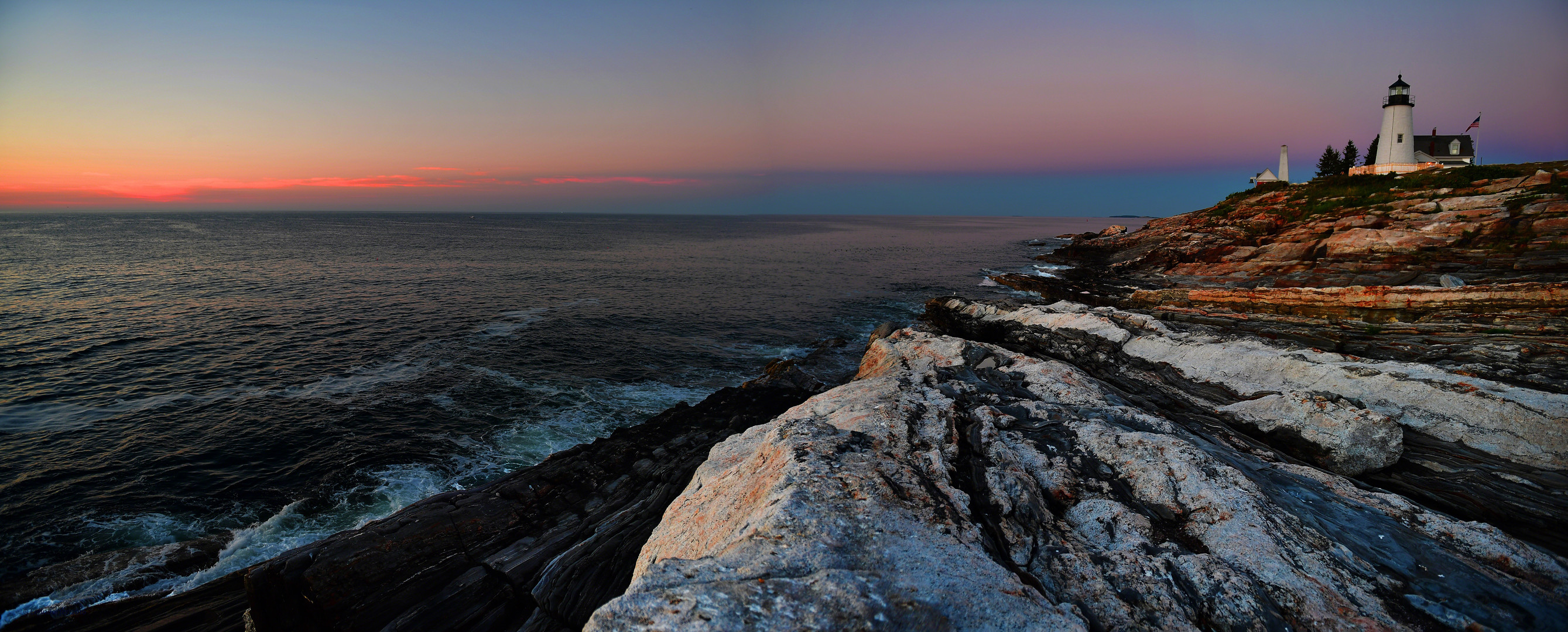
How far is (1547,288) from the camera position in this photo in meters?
21.5

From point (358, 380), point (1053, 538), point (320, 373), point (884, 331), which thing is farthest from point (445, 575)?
point (884, 331)

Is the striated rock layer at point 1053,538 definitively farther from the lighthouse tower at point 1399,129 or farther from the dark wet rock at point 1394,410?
the lighthouse tower at point 1399,129

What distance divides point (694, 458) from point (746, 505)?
21.9 feet

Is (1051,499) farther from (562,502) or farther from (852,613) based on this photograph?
(562,502)

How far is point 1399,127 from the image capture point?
52.9 m

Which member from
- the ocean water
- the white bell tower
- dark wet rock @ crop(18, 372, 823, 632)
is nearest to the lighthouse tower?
the white bell tower

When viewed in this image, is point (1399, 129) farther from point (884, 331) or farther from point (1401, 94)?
point (884, 331)

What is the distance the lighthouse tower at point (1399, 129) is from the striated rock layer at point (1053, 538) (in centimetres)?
5974

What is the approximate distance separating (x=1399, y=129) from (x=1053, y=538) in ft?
240

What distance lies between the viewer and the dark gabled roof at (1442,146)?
56656mm

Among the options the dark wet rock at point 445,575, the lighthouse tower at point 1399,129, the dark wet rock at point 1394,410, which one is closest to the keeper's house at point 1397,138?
the lighthouse tower at point 1399,129

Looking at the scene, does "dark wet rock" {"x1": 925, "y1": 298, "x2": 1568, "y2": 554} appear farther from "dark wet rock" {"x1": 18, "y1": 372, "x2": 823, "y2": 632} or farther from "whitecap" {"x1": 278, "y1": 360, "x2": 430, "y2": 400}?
"whitecap" {"x1": 278, "y1": 360, "x2": 430, "y2": 400}

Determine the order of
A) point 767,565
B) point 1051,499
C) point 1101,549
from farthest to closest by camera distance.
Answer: point 1051,499
point 1101,549
point 767,565

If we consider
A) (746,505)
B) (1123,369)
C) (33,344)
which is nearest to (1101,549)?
(746,505)
